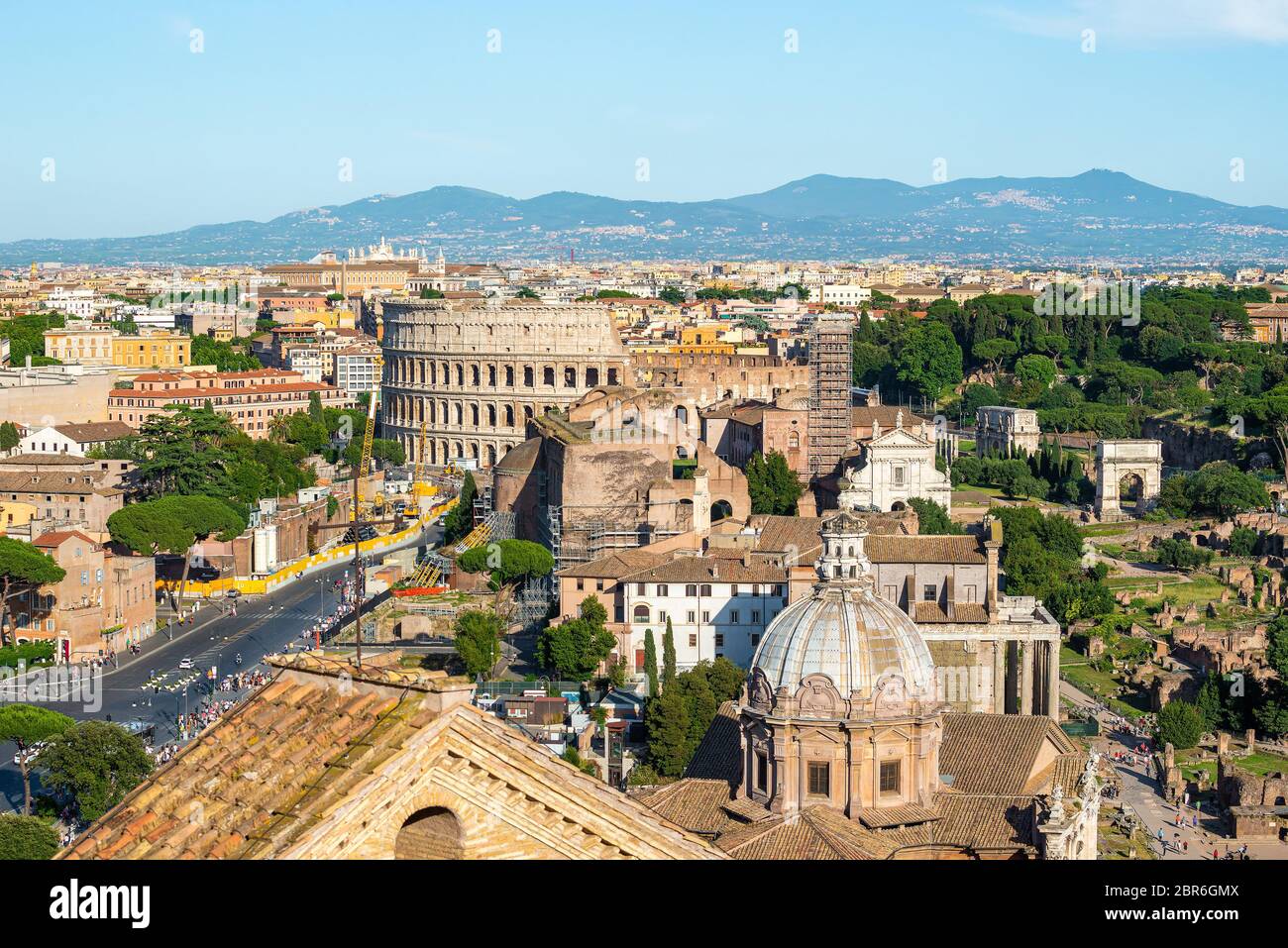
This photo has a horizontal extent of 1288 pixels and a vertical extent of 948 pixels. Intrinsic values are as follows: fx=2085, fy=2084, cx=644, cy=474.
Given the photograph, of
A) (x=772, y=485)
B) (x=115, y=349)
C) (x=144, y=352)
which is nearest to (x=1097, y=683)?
(x=772, y=485)

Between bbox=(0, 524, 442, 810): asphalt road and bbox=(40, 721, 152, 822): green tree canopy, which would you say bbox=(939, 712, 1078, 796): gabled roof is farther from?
bbox=(0, 524, 442, 810): asphalt road

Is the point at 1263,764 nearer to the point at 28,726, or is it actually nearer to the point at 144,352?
the point at 28,726

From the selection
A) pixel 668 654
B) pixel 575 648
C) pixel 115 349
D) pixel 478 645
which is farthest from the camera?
pixel 115 349

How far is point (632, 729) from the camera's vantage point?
115ft

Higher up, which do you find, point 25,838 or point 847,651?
point 847,651

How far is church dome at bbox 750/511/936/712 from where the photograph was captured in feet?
71.6

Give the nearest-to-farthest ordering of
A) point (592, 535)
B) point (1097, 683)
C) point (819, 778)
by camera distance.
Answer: point (819, 778)
point (1097, 683)
point (592, 535)

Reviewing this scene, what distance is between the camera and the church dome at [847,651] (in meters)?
21.8

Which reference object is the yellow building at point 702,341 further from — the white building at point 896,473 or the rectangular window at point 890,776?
the rectangular window at point 890,776

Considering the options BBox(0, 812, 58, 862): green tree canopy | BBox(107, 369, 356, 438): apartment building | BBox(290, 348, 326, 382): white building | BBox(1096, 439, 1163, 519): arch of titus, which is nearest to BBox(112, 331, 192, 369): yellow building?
BBox(290, 348, 326, 382): white building

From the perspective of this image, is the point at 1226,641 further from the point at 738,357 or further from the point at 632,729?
the point at 738,357

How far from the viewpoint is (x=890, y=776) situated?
21.9m

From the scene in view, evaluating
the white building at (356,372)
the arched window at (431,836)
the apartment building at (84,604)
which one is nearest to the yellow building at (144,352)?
the white building at (356,372)

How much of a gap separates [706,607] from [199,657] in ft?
39.5
